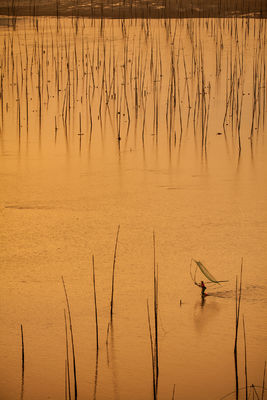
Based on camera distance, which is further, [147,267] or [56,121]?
[56,121]

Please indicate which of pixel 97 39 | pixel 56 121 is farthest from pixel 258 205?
pixel 97 39

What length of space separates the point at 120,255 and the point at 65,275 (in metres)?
0.17

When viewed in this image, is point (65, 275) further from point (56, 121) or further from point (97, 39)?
point (97, 39)

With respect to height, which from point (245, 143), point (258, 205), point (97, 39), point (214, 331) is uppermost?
point (97, 39)

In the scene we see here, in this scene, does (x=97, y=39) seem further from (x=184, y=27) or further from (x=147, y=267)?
(x=147, y=267)

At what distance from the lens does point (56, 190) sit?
2.44 metres

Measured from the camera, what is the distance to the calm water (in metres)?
1.35

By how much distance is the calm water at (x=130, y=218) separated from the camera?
4.42 ft

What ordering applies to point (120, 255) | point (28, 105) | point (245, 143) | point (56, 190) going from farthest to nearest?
point (28, 105) < point (245, 143) < point (56, 190) < point (120, 255)

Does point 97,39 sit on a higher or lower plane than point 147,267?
higher

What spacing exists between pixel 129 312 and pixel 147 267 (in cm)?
24

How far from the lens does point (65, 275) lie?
1.70 metres

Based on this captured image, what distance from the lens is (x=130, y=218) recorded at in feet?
6.98

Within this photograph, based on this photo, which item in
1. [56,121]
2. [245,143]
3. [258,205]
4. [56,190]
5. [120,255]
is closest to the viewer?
[120,255]
